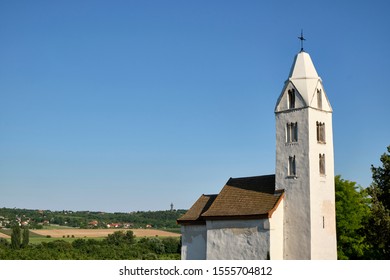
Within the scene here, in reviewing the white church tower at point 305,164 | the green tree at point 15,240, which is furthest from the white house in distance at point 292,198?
the green tree at point 15,240

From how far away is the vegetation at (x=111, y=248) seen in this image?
6228cm

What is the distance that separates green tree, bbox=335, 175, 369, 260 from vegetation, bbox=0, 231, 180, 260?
2242 centimetres

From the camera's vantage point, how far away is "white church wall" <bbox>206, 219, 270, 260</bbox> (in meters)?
32.8

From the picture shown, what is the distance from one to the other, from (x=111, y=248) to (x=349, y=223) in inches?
1450

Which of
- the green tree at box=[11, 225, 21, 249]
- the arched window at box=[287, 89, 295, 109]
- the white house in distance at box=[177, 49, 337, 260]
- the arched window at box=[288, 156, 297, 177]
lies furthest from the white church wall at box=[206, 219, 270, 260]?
the green tree at box=[11, 225, 21, 249]

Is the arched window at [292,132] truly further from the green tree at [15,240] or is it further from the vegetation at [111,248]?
the green tree at [15,240]

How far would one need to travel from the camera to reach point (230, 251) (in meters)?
34.5

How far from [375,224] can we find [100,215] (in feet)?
218

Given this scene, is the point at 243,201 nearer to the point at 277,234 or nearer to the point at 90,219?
the point at 277,234

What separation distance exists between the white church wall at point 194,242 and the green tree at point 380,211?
12.2 metres

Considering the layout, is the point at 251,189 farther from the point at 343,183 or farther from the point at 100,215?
the point at 100,215

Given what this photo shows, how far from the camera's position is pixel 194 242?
3803 cm

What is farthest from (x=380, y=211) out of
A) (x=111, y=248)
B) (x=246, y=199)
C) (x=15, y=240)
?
(x=15, y=240)
